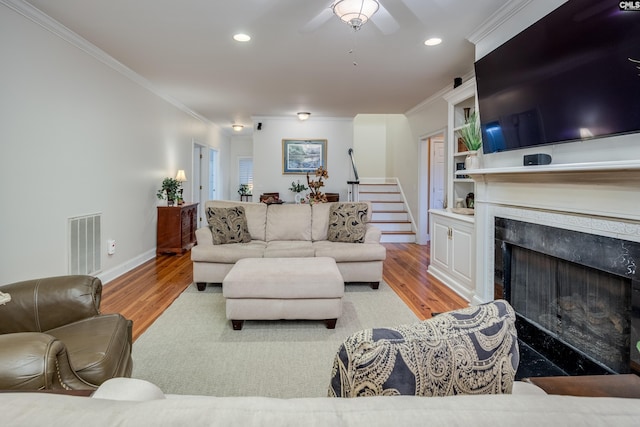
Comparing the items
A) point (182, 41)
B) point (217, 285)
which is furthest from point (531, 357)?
point (182, 41)

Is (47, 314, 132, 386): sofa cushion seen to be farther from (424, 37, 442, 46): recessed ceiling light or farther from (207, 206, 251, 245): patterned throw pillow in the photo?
(424, 37, 442, 46): recessed ceiling light

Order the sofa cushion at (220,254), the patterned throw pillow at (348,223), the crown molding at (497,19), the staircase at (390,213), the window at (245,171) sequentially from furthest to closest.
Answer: the window at (245,171), the staircase at (390,213), the patterned throw pillow at (348,223), the sofa cushion at (220,254), the crown molding at (497,19)

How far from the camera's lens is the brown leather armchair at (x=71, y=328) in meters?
1.14

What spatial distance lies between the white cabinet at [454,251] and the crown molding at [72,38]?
4.28 metres

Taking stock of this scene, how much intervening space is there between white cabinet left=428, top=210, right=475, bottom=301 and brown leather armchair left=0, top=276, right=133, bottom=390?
119 inches

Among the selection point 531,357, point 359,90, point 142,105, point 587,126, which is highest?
point 359,90

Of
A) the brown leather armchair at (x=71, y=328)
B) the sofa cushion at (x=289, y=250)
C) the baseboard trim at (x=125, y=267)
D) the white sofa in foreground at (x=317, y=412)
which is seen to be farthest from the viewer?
the baseboard trim at (x=125, y=267)

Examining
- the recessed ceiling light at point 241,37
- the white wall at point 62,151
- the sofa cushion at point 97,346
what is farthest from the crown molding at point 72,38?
the sofa cushion at point 97,346

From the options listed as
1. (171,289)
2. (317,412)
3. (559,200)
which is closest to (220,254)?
(171,289)

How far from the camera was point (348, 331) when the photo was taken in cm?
278

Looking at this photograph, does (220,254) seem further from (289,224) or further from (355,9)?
(355,9)

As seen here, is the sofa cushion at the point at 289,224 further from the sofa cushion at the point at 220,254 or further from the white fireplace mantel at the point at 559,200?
the white fireplace mantel at the point at 559,200

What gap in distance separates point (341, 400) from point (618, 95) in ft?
7.03

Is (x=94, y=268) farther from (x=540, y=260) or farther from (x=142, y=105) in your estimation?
(x=540, y=260)
